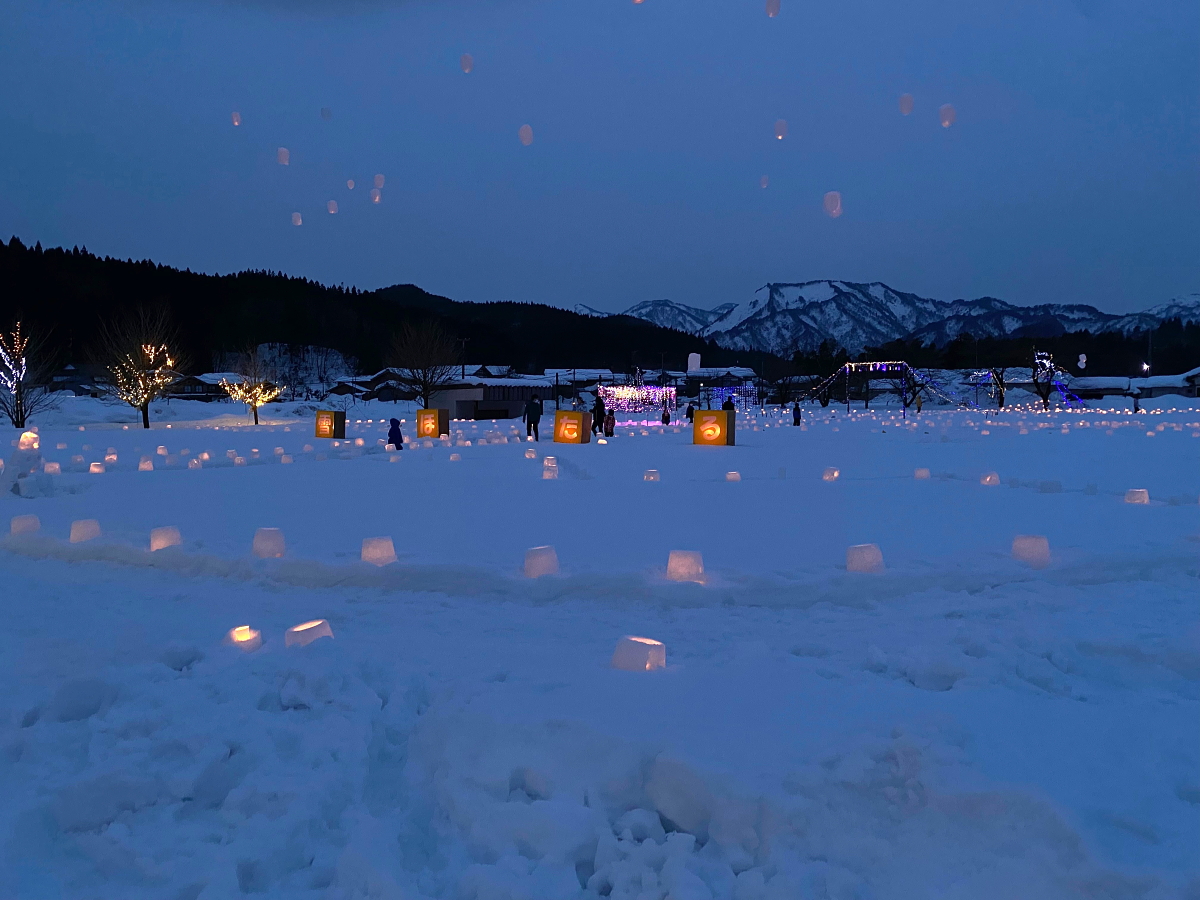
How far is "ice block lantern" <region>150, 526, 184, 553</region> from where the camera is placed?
19.3 ft

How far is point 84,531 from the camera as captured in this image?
6277mm

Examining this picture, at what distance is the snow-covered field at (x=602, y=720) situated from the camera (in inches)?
83.5

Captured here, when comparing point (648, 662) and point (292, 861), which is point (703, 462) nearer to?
point (648, 662)

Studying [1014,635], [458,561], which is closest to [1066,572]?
[1014,635]

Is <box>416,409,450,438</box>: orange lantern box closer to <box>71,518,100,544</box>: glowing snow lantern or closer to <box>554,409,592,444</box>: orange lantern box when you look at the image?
<box>554,409,592,444</box>: orange lantern box

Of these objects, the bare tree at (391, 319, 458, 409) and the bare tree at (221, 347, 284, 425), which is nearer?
the bare tree at (221, 347, 284, 425)

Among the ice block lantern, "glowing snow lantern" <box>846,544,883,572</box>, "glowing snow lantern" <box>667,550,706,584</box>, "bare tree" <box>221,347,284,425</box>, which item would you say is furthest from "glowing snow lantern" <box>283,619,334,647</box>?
"bare tree" <box>221,347,284,425</box>

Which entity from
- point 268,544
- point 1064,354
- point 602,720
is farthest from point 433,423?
point 1064,354

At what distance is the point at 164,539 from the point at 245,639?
9.25 feet

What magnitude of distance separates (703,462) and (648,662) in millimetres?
10552

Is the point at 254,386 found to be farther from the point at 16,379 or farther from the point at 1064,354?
the point at 1064,354

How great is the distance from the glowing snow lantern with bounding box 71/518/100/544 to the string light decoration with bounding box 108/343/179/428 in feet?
95.8

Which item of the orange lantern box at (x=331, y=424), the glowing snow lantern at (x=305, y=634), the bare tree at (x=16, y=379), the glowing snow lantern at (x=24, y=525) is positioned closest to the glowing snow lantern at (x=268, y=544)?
the glowing snow lantern at (x=305, y=634)

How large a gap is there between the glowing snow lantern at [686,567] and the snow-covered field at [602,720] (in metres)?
0.13
